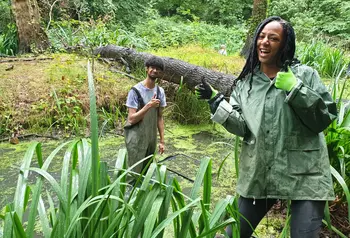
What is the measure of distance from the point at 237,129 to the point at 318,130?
37cm

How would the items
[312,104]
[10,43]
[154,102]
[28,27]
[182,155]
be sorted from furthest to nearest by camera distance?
[10,43] → [28,27] → [182,155] → [154,102] → [312,104]

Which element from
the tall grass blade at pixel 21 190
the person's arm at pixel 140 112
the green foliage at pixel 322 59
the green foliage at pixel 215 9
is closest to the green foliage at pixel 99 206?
the tall grass blade at pixel 21 190

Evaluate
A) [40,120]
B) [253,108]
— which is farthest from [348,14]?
[253,108]

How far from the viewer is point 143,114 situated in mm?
2555

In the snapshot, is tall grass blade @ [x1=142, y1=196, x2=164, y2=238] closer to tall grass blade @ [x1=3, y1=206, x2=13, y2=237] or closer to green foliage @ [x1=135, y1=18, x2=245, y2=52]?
tall grass blade @ [x1=3, y1=206, x2=13, y2=237]

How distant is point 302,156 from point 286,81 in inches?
13.7

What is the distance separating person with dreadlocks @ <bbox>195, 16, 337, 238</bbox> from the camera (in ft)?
5.00

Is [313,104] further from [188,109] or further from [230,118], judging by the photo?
[188,109]

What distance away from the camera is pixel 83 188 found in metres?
1.21

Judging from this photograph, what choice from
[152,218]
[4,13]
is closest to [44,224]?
[152,218]

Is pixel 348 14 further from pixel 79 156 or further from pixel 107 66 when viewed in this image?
pixel 79 156

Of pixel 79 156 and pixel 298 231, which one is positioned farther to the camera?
pixel 298 231

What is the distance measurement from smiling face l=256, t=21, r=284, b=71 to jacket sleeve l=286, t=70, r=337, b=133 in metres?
0.19

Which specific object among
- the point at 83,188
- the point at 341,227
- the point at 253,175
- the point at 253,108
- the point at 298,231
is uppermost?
the point at 253,108
